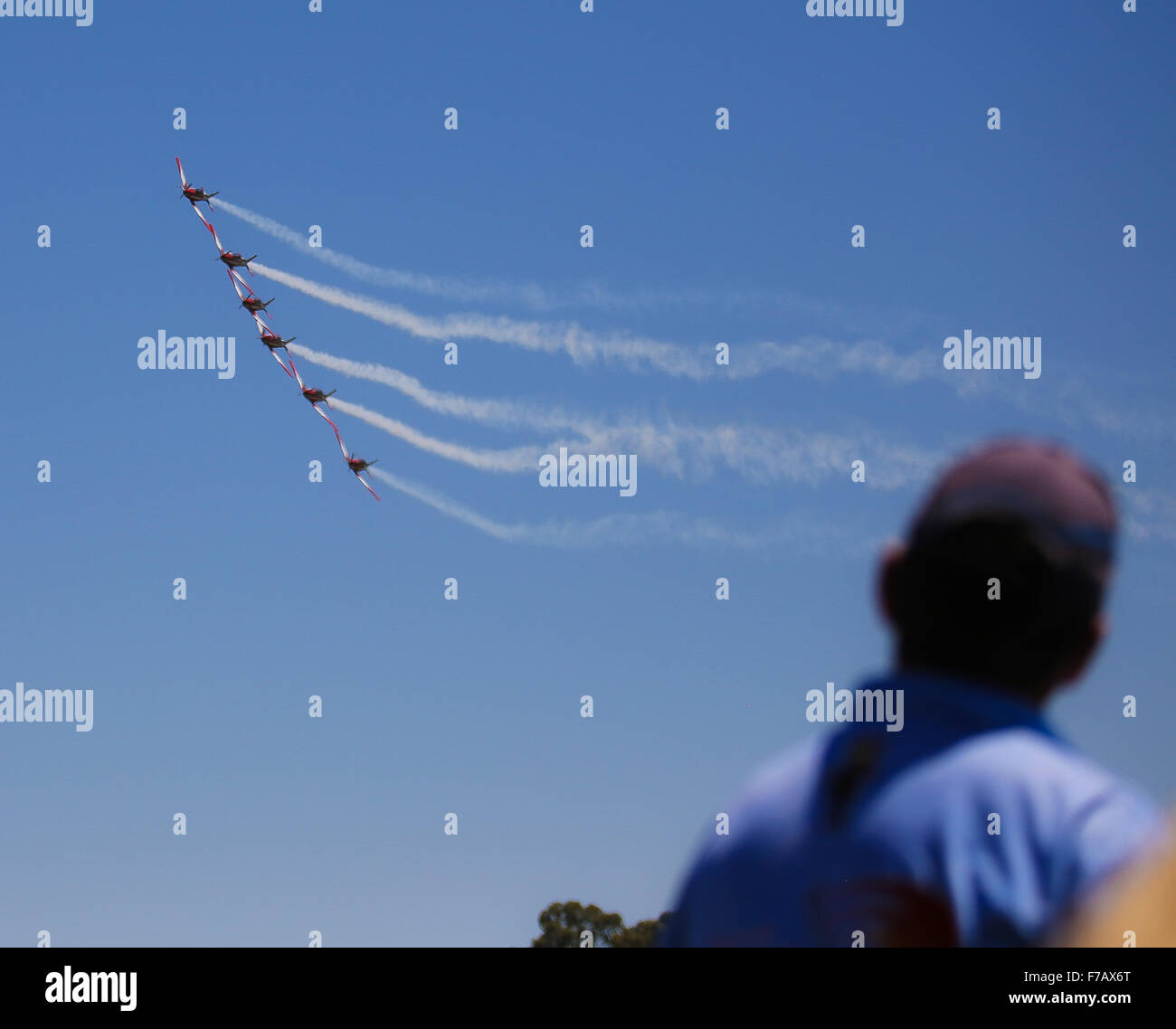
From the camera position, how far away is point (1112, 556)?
3.00m

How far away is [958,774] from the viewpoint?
2.98 metres

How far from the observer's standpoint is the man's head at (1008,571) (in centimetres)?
300

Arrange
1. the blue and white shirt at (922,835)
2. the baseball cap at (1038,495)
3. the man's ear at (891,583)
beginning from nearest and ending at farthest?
the blue and white shirt at (922,835) → the baseball cap at (1038,495) → the man's ear at (891,583)

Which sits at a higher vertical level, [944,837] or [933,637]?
[933,637]

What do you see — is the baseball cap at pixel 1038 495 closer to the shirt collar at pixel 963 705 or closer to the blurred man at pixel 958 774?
the blurred man at pixel 958 774

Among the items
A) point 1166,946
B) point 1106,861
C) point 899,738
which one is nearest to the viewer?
point 1166,946

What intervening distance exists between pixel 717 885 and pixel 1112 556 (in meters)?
1.30

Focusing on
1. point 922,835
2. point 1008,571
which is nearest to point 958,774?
point 922,835

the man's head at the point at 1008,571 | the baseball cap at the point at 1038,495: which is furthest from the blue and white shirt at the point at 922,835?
the baseball cap at the point at 1038,495

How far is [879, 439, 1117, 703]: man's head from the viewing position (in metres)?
3.00

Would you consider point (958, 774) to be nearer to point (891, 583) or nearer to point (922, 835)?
point (922, 835)
